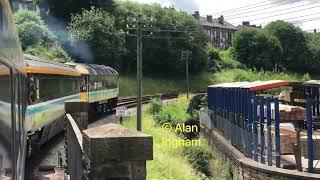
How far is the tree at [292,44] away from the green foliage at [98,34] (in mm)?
42536

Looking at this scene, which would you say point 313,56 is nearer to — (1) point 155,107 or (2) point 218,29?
(2) point 218,29

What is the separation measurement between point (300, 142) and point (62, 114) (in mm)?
8792

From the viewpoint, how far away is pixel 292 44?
312 ft

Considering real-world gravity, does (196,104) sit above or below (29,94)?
below

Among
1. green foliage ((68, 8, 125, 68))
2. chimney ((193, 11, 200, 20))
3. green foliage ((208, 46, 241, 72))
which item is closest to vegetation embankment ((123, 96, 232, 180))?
green foliage ((68, 8, 125, 68))

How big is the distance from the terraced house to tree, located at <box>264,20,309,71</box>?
979 inches

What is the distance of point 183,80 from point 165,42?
18.3 ft

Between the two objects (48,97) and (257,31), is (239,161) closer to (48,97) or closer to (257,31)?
(48,97)

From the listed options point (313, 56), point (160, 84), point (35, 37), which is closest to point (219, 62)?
point (160, 84)

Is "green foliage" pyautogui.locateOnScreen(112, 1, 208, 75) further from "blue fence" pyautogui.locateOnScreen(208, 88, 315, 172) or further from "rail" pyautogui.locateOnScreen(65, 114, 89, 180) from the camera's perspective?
"rail" pyautogui.locateOnScreen(65, 114, 89, 180)

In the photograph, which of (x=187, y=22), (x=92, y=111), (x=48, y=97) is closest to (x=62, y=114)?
(x=48, y=97)

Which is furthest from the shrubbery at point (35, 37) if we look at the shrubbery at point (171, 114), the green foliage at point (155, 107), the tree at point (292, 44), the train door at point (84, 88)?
the tree at point (292, 44)

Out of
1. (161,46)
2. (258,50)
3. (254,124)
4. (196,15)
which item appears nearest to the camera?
(254,124)

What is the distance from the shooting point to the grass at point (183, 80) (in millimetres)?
63844
